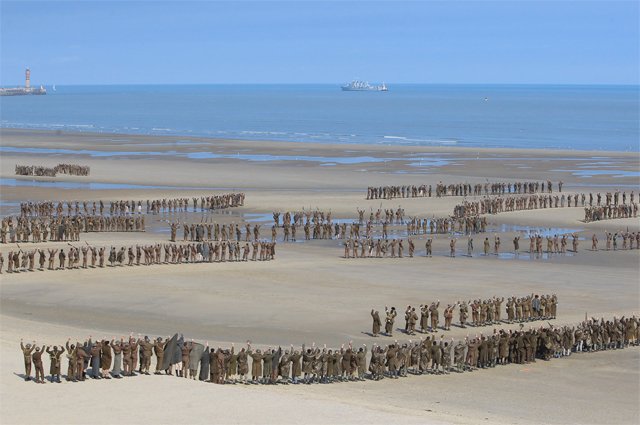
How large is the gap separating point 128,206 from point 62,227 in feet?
33.9

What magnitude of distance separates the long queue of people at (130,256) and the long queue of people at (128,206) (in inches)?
477

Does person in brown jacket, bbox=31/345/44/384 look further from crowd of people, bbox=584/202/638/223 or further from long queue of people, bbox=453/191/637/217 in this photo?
crowd of people, bbox=584/202/638/223

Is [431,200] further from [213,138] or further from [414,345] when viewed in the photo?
[213,138]

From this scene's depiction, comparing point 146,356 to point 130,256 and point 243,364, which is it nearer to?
point 243,364

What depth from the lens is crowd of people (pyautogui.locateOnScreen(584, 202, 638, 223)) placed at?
59.2 meters

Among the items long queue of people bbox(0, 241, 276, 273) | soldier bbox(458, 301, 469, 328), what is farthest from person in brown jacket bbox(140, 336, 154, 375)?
long queue of people bbox(0, 241, 276, 273)

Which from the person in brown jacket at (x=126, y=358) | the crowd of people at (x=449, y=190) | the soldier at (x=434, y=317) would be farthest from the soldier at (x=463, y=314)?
the crowd of people at (x=449, y=190)

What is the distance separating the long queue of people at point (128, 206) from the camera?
58.0m

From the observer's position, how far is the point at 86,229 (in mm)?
52500

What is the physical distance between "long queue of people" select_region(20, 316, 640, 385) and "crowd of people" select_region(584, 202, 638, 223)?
28885mm

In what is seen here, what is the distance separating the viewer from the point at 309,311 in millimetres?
35438

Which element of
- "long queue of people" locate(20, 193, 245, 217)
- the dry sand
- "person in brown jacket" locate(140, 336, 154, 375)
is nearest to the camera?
the dry sand

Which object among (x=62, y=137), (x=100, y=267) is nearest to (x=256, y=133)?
(x=62, y=137)

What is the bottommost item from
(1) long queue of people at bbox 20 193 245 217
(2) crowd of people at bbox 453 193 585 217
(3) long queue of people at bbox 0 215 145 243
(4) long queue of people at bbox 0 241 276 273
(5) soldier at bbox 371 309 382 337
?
(5) soldier at bbox 371 309 382 337
